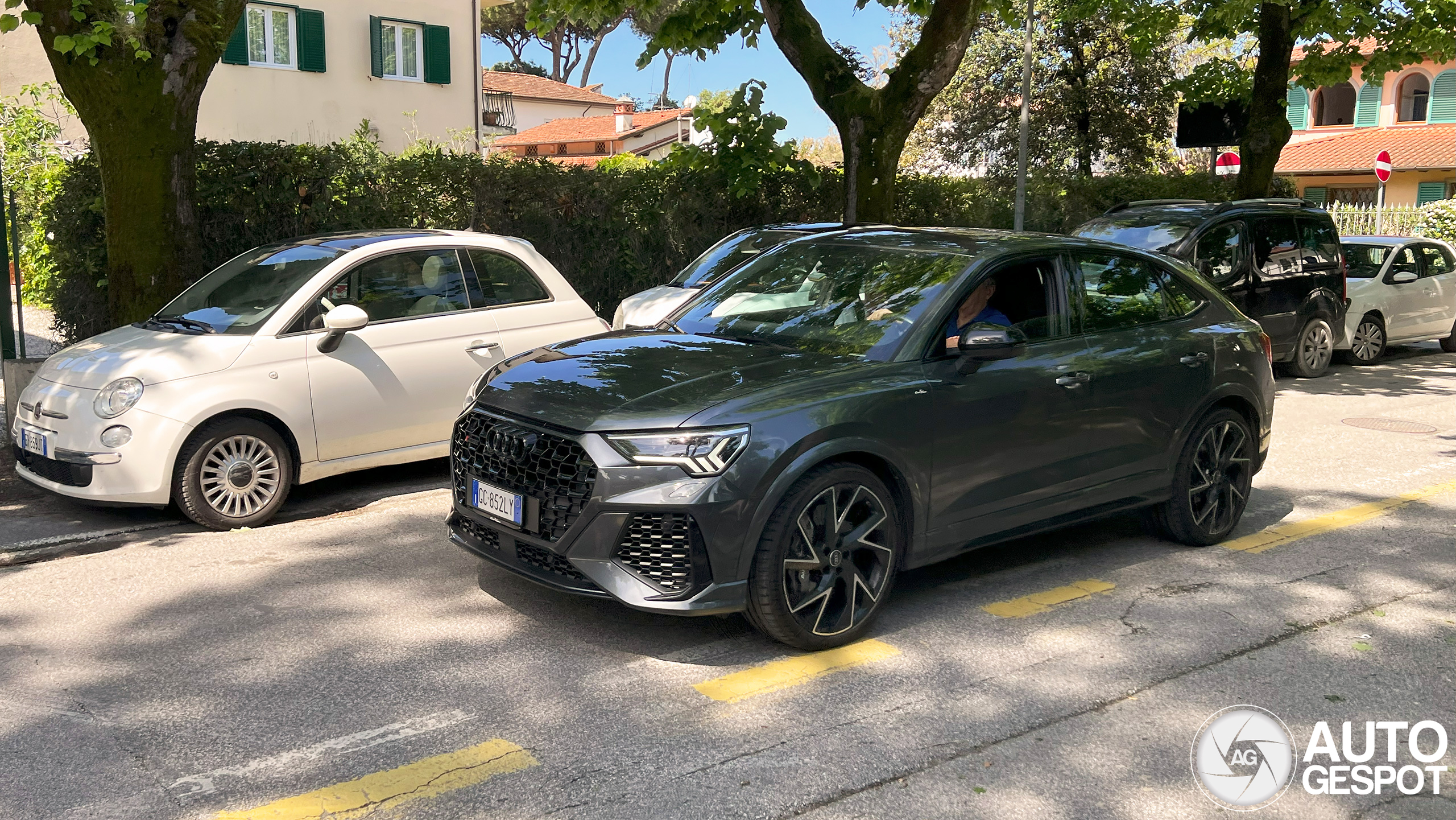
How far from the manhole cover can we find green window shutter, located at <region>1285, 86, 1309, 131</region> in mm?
45638

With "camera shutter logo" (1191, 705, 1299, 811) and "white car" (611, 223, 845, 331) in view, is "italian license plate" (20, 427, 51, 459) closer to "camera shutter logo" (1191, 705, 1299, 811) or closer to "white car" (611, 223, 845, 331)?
"white car" (611, 223, 845, 331)

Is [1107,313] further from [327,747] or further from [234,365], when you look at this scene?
[234,365]

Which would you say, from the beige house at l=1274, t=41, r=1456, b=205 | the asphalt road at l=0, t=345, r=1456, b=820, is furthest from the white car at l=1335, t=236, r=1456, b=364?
the beige house at l=1274, t=41, r=1456, b=205

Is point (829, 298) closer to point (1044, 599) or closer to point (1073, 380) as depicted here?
point (1073, 380)

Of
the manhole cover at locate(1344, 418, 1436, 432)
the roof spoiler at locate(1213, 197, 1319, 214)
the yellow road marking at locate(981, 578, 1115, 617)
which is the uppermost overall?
the roof spoiler at locate(1213, 197, 1319, 214)

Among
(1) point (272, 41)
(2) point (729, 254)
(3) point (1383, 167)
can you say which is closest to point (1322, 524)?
(2) point (729, 254)

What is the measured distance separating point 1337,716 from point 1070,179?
58.5 feet

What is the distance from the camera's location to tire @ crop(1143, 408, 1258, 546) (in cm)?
655

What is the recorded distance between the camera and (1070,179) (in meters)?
21.2

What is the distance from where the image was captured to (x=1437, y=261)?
51.3 feet

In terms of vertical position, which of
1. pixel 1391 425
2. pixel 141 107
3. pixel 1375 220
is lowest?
pixel 1391 425

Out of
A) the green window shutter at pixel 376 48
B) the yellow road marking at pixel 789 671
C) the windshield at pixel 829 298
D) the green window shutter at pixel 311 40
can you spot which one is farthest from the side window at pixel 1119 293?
the green window shutter at pixel 376 48

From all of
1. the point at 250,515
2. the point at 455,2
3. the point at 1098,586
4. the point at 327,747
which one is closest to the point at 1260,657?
the point at 1098,586

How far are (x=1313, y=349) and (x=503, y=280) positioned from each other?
9407 mm
